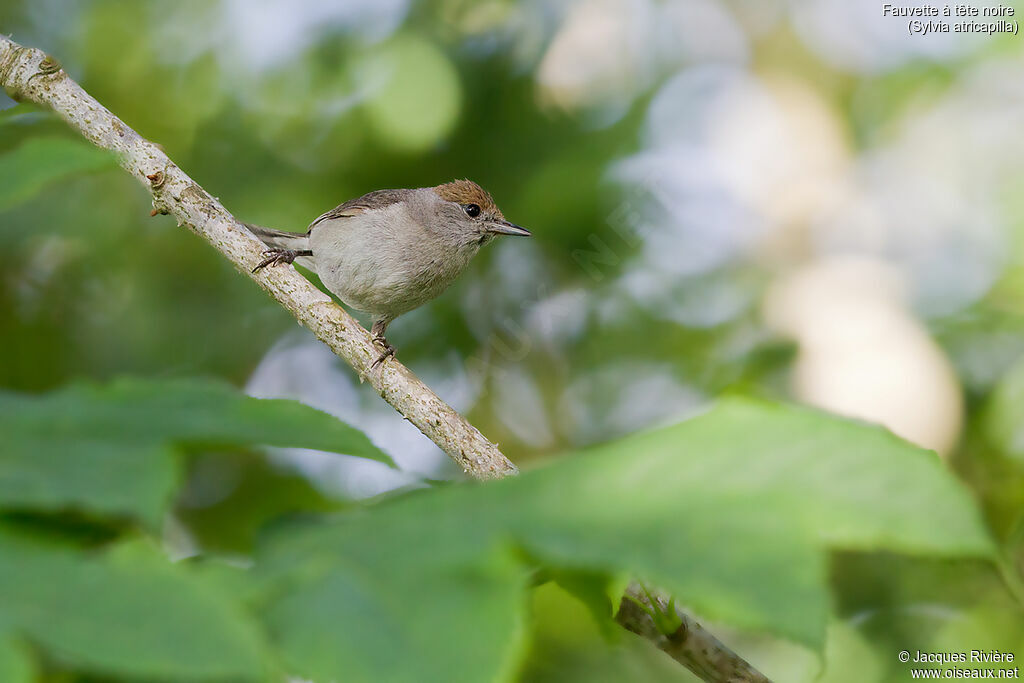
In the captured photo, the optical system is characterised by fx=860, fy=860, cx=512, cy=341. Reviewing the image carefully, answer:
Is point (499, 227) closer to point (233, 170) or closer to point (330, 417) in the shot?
point (233, 170)

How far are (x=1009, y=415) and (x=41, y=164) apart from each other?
4599 millimetres

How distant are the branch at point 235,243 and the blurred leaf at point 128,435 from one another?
44.0 inches

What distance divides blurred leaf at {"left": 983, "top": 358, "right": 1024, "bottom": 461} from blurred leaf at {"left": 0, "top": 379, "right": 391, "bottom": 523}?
427cm

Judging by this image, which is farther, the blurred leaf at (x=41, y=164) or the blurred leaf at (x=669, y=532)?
the blurred leaf at (x=41, y=164)

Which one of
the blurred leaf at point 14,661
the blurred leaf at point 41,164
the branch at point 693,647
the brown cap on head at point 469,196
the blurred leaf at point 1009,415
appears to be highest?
the brown cap on head at point 469,196

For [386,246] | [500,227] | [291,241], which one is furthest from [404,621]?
[500,227]

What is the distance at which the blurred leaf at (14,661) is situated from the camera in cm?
54

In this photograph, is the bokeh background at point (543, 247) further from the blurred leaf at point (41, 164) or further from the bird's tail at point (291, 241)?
the blurred leaf at point (41, 164)

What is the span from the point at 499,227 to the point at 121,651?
4564mm

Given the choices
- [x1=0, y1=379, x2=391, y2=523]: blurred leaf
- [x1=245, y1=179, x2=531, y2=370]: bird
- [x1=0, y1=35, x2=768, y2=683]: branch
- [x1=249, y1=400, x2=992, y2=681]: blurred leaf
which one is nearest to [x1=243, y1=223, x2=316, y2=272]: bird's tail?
[x1=245, y1=179, x2=531, y2=370]: bird

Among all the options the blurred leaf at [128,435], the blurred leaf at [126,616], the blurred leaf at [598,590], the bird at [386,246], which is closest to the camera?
the blurred leaf at [126,616]

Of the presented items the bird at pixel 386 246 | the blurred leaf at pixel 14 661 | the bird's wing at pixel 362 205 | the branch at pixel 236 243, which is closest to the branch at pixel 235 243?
the branch at pixel 236 243

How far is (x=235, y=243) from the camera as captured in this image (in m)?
2.60

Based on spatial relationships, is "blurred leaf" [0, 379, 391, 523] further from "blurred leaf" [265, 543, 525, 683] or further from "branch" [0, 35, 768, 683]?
"branch" [0, 35, 768, 683]
